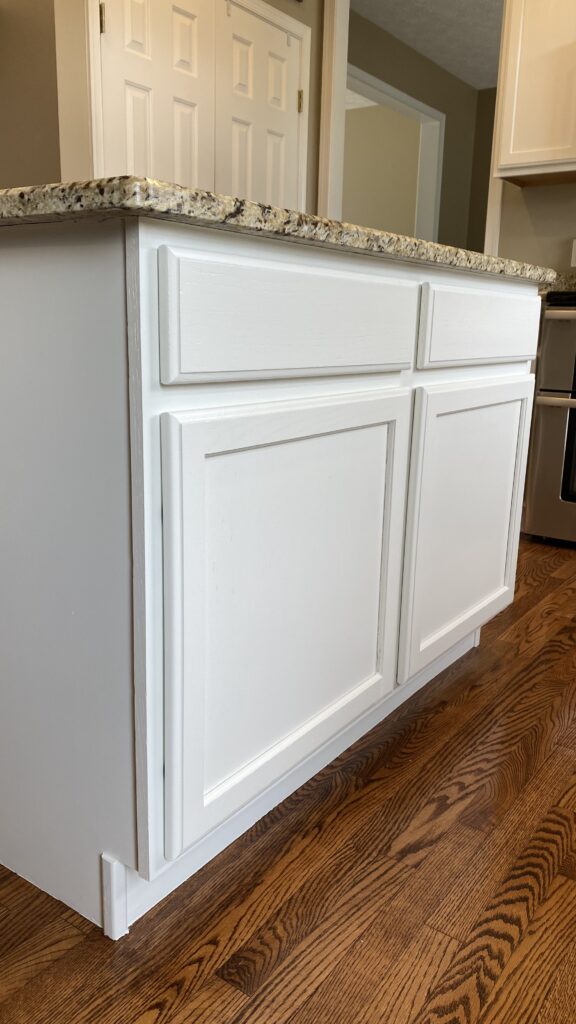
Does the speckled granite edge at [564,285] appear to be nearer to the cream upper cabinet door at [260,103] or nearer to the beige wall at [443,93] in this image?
the cream upper cabinet door at [260,103]

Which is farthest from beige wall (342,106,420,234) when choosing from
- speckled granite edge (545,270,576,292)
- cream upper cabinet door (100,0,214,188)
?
speckled granite edge (545,270,576,292)

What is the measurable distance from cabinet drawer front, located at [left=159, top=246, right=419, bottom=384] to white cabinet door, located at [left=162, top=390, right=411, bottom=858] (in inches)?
2.0

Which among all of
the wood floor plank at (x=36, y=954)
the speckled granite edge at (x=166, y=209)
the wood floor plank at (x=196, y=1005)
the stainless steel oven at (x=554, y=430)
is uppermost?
the speckled granite edge at (x=166, y=209)

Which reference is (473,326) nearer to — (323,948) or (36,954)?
(323,948)

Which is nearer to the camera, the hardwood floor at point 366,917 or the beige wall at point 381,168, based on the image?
the hardwood floor at point 366,917

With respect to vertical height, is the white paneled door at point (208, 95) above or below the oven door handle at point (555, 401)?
above

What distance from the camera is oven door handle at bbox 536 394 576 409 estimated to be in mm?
2725

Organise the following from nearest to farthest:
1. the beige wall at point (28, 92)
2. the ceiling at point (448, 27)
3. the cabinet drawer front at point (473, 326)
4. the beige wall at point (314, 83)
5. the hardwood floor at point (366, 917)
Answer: the hardwood floor at point (366, 917)
the cabinet drawer front at point (473, 326)
the beige wall at point (28, 92)
the beige wall at point (314, 83)
the ceiling at point (448, 27)

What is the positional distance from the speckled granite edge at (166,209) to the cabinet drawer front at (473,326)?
0.85 ft

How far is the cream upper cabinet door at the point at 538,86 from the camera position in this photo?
2867 millimetres

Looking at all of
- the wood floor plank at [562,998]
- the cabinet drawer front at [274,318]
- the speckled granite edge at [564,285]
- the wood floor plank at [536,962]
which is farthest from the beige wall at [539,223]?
the wood floor plank at [562,998]

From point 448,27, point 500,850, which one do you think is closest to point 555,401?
point 500,850

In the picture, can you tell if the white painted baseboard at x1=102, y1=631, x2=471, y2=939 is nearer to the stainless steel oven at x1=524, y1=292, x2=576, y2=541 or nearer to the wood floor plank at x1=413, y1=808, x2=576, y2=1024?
the wood floor plank at x1=413, y1=808, x2=576, y2=1024

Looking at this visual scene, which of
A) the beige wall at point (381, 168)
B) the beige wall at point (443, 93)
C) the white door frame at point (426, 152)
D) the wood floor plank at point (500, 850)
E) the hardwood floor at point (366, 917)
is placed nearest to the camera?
the hardwood floor at point (366, 917)
